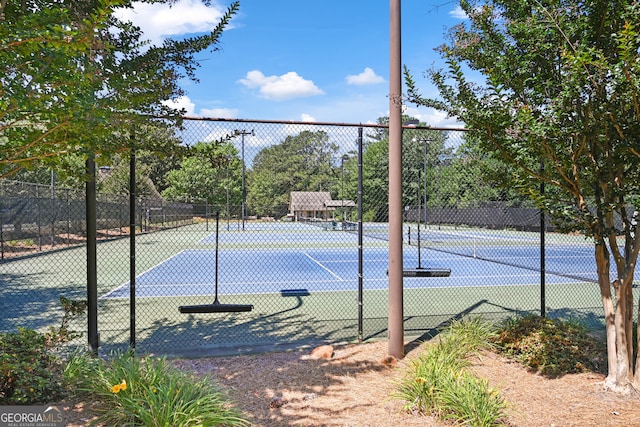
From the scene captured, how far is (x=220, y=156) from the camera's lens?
16.4 feet

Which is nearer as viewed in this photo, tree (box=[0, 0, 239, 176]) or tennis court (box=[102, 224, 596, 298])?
tree (box=[0, 0, 239, 176])

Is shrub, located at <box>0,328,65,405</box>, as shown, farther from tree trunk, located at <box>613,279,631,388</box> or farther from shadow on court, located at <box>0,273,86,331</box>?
tree trunk, located at <box>613,279,631,388</box>

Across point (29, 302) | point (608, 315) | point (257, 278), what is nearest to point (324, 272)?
point (257, 278)

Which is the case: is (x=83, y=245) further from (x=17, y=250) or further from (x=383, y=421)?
(x=383, y=421)

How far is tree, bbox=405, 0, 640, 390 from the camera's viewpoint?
12.2 ft

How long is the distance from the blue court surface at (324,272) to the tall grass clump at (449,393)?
20.2 feet

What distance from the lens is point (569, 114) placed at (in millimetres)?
3980

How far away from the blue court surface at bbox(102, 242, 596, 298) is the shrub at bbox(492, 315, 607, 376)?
17.2 ft

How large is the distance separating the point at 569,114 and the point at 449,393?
100 inches

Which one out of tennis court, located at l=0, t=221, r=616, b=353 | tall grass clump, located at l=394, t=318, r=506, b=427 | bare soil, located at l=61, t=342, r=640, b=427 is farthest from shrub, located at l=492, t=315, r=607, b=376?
tennis court, located at l=0, t=221, r=616, b=353

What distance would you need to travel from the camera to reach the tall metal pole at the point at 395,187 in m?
5.07

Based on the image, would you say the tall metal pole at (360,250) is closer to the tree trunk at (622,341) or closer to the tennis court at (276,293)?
the tennis court at (276,293)

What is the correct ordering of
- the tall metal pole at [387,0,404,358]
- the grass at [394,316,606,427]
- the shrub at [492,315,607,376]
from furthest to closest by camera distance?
1. the tall metal pole at [387,0,404,358]
2. the shrub at [492,315,607,376]
3. the grass at [394,316,606,427]

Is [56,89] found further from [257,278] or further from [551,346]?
[257,278]
